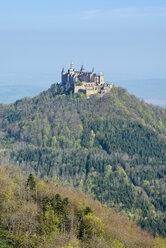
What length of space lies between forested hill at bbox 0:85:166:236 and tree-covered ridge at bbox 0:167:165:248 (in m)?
16.8

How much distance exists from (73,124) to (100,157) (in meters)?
13.6

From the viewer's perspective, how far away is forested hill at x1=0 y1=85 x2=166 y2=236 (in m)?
60.8

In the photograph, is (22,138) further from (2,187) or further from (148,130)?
(2,187)

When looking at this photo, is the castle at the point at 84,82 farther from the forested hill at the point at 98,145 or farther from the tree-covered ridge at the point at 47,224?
the tree-covered ridge at the point at 47,224

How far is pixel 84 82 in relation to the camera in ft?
307

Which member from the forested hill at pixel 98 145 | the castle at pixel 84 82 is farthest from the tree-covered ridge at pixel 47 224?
the castle at pixel 84 82

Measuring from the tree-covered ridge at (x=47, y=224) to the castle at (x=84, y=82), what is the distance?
5718 cm

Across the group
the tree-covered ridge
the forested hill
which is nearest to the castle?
the forested hill

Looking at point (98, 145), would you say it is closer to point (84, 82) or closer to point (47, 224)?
point (84, 82)

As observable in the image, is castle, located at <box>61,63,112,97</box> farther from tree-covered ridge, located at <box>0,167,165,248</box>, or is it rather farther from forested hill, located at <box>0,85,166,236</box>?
tree-covered ridge, located at <box>0,167,165,248</box>

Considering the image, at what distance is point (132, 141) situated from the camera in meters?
81.4

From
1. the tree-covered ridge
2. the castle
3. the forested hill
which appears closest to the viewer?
the tree-covered ridge

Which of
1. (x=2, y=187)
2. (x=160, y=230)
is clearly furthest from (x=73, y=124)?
(x=2, y=187)

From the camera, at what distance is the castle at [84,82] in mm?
92250
